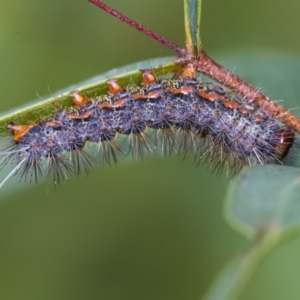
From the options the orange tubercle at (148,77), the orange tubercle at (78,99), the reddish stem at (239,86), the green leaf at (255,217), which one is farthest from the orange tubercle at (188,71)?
the green leaf at (255,217)

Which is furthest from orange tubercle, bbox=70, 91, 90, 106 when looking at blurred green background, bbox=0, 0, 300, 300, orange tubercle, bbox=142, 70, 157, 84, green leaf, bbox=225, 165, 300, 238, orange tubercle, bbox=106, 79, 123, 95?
blurred green background, bbox=0, 0, 300, 300

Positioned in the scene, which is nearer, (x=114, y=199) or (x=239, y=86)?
(x=239, y=86)

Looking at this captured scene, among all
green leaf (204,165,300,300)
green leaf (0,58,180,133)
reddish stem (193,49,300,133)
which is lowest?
green leaf (204,165,300,300)

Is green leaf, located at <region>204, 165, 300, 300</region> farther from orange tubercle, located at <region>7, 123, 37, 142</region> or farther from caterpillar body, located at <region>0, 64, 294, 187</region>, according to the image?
orange tubercle, located at <region>7, 123, 37, 142</region>

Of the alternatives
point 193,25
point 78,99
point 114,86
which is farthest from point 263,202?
point 78,99

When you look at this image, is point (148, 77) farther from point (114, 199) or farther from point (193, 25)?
point (114, 199)

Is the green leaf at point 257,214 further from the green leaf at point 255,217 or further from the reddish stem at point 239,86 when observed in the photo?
the reddish stem at point 239,86

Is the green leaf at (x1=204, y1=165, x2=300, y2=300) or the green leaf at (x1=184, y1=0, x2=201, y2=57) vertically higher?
the green leaf at (x1=184, y1=0, x2=201, y2=57)
